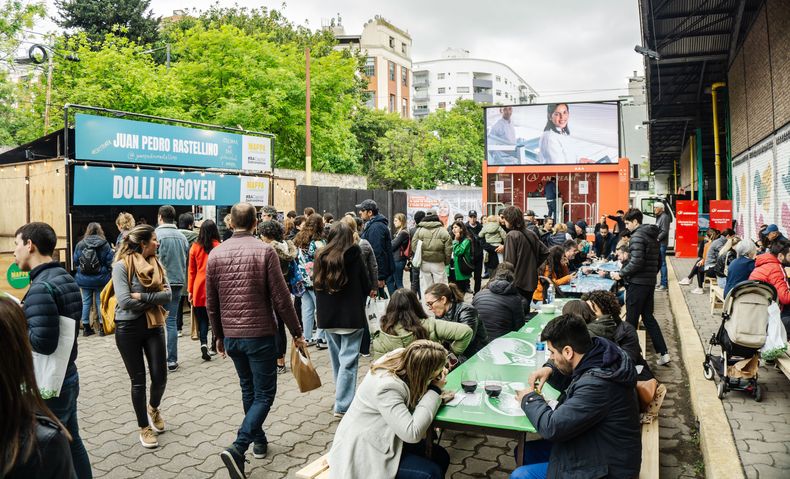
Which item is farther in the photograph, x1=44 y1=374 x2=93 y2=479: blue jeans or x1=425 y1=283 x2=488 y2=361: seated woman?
x1=425 y1=283 x2=488 y2=361: seated woman

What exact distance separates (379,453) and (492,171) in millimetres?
23685

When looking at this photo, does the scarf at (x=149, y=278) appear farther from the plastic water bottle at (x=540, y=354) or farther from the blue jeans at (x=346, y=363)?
the plastic water bottle at (x=540, y=354)

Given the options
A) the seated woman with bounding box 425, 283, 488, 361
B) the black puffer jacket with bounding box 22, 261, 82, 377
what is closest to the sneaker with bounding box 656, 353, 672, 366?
the seated woman with bounding box 425, 283, 488, 361

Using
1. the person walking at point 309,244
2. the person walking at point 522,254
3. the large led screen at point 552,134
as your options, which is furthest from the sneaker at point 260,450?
the large led screen at point 552,134

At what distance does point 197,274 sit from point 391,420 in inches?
204

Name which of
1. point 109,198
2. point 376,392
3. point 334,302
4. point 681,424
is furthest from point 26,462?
point 109,198

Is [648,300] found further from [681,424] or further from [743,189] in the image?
[743,189]

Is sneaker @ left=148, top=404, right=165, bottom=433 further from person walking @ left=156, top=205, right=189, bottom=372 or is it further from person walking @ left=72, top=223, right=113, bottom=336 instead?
person walking @ left=72, top=223, right=113, bottom=336

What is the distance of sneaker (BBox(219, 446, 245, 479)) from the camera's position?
405 cm

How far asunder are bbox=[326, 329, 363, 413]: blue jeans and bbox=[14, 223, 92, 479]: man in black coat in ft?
7.53

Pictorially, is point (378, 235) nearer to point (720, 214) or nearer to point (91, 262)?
point (91, 262)

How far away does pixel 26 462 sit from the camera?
159 centimetres

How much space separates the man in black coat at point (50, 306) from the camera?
10.7ft

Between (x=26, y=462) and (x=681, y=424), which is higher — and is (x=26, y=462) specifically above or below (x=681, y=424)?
above
